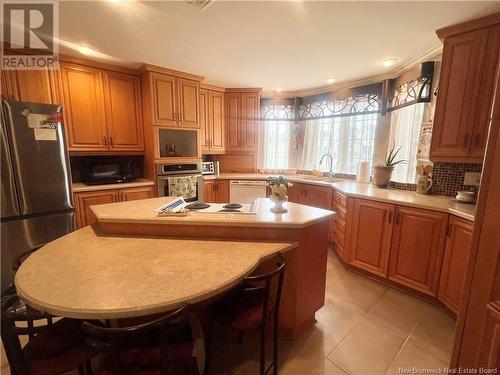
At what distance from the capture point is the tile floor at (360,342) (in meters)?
1.48

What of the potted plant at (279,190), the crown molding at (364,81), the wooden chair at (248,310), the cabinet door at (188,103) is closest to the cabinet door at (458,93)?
the crown molding at (364,81)

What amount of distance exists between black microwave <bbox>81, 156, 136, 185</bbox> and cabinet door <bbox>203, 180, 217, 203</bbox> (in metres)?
1.09

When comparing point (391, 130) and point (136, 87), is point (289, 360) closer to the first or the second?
point (391, 130)

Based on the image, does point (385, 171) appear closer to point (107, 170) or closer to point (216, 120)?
point (216, 120)

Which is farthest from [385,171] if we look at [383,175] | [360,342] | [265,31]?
[265,31]

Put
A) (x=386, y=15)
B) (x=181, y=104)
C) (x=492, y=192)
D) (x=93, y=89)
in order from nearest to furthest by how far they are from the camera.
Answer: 1. (x=492, y=192)
2. (x=386, y=15)
3. (x=93, y=89)
4. (x=181, y=104)

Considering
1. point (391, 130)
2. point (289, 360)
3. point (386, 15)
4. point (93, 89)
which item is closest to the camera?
point (289, 360)

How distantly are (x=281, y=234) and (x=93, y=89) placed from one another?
3.02 m

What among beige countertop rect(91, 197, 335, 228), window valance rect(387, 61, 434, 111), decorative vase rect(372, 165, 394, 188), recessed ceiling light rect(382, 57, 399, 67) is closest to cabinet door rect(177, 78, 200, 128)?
beige countertop rect(91, 197, 335, 228)

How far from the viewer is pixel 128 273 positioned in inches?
42.7

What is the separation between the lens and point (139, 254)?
129 centimetres

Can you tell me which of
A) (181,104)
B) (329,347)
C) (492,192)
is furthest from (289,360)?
(181,104)

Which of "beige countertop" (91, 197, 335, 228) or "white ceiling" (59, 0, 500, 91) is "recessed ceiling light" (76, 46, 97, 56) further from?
"beige countertop" (91, 197, 335, 228)

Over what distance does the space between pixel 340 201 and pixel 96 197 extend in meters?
3.05
